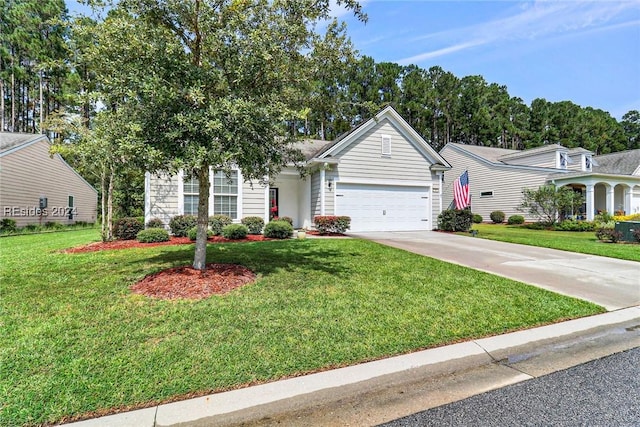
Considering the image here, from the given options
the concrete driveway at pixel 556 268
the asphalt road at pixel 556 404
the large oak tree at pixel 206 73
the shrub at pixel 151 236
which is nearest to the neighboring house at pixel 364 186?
the shrub at pixel 151 236

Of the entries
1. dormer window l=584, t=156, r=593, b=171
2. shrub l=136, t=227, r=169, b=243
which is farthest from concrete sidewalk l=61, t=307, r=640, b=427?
dormer window l=584, t=156, r=593, b=171

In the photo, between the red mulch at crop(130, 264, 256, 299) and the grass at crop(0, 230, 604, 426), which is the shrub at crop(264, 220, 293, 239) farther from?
the red mulch at crop(130, 264, 256, 299)

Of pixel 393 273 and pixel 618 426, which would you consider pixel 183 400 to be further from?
pixel 393 273

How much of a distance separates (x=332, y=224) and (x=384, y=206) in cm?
330

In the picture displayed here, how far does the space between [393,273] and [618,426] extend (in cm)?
409

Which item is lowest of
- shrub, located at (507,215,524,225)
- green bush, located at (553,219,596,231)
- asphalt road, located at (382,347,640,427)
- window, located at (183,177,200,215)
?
asphalt road, located at (382,347,640,427)

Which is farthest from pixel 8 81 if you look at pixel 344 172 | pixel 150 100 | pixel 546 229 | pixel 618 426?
pixel 546 229

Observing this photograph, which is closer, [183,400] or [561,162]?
[183,400]

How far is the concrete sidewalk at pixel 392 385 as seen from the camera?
97.2 inches

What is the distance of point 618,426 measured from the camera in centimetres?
235

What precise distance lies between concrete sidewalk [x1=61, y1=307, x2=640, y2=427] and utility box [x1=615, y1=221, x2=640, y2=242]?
10847mm

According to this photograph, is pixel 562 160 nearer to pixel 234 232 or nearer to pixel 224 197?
pixel 224 197

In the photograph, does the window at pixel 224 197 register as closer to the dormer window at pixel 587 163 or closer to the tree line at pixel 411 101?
the tree line at pixel 411 101

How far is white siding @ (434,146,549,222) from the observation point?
22594mm
